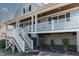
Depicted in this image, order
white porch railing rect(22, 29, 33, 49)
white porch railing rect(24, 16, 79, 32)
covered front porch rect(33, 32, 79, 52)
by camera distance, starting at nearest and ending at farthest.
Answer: white porch railing rect(24, 16, 79, 32), covered front porch rect(33, 32, 79, 52), white porch railing rect(22, 29, 33, 49)

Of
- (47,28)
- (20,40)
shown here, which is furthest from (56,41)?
(20,40)

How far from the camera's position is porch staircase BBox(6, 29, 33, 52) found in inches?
511

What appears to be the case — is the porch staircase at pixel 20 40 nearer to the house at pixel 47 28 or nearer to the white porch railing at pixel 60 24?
the house at pixel 47 28

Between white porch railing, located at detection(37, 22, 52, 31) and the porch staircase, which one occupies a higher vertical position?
white porch railing, located at detection(37, 22, 52, 31)

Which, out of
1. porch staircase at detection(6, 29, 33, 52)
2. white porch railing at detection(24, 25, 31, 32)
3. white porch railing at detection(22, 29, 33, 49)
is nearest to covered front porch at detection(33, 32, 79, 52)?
white porch railing at detection(22, 29, 33, 49)

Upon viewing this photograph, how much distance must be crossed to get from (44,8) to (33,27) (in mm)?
1829

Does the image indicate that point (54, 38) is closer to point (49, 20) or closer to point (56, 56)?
point (49, 20)

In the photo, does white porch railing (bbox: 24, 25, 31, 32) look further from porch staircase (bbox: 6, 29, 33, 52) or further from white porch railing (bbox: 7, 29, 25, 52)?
white porch railing (bbox: 7, 29, 25, 52)

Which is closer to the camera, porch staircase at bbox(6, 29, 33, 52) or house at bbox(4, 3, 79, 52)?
house at bbox(4, 3, 79, 52)

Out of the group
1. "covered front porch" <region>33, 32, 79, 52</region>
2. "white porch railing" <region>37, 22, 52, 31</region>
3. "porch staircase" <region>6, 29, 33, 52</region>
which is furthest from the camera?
"porch staircase" <region>6, 29, 33, 52</region>

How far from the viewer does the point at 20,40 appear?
44.3ft

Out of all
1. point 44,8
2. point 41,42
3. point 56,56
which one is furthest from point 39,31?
point 56,56


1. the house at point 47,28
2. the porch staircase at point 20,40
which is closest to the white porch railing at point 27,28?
the house at point 47,28

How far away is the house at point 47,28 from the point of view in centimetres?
1159
